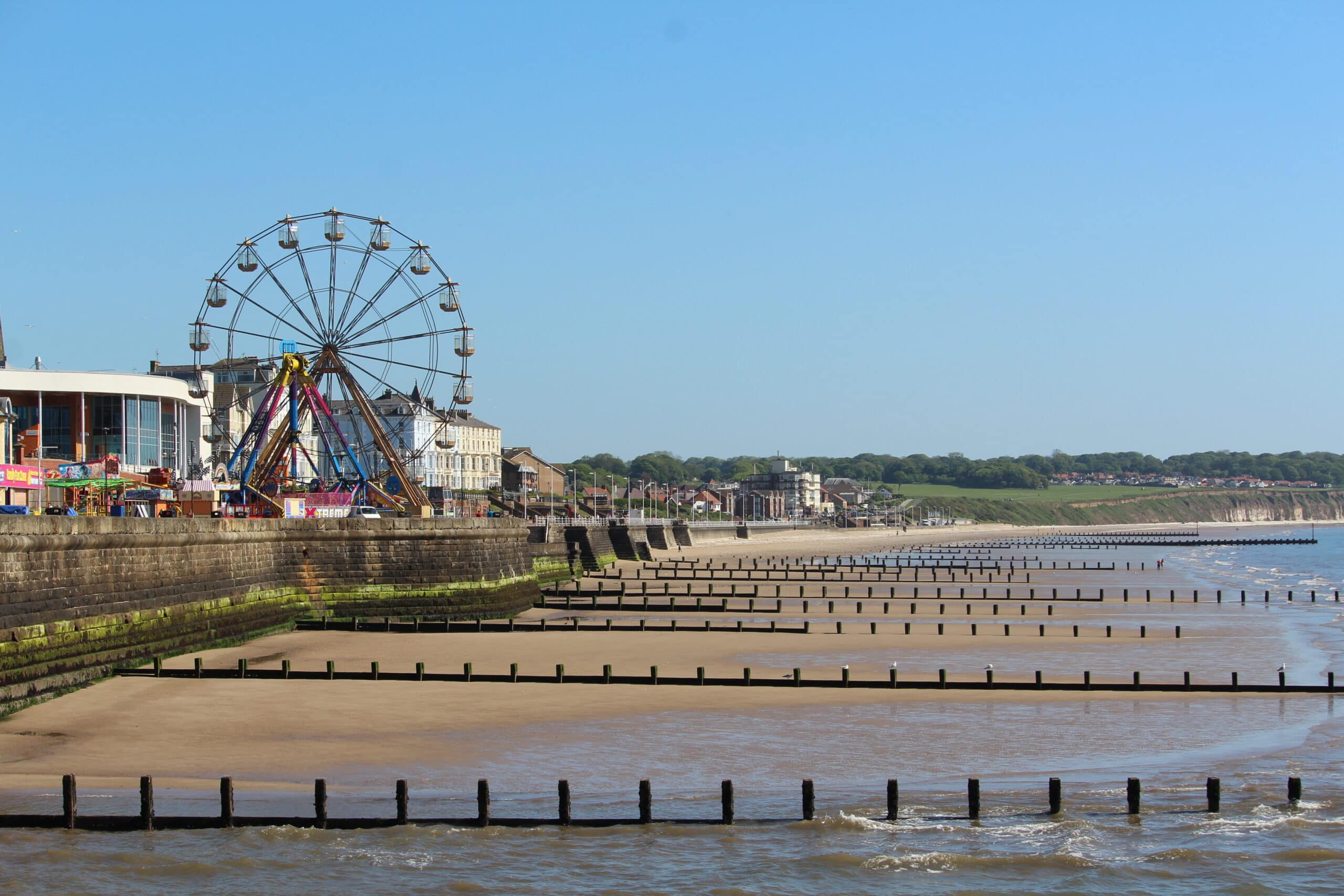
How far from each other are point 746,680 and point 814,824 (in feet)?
39.8

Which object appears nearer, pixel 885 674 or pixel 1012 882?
pixel 1012 882

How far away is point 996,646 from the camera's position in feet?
135

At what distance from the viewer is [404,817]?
59.0 ft

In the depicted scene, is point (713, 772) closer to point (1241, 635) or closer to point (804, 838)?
point (804, 838)

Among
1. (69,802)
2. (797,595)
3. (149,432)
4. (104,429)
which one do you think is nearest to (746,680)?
(69,802)

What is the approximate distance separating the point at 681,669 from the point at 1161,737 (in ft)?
42.5

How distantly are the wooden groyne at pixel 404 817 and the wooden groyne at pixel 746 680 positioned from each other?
11068 millimetres

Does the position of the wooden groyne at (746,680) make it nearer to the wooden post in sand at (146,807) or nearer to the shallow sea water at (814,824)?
the shallow sea water at (814,824)

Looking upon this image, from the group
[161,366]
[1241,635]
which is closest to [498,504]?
[161,366]

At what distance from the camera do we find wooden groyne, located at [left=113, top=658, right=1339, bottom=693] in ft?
97.7

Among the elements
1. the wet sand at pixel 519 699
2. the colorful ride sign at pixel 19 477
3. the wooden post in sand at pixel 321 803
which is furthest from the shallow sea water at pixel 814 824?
the colorful ride sign at pixel 19 477

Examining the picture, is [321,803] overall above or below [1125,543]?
above

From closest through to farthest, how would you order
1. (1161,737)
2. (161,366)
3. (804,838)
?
(804,838), (1161,737), (161,366)

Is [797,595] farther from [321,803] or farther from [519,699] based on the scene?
[321,803]
